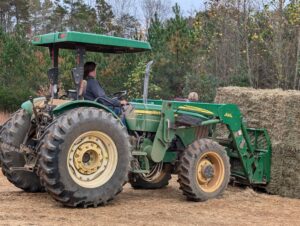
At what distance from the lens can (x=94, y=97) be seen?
26.3 feet

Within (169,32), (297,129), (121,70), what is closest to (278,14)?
(169,32)

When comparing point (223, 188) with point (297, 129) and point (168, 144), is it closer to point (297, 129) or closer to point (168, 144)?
point (168, 144)

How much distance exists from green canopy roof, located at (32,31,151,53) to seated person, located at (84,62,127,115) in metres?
0.34

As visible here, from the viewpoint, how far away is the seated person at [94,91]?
7.96m

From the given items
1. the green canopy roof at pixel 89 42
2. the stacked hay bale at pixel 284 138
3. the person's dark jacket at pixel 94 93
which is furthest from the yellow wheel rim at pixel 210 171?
the green canopy roof at pixel 89 42

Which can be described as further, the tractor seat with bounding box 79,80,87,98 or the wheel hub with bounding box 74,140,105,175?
the tractor seat with bounding box 79,80,87,98

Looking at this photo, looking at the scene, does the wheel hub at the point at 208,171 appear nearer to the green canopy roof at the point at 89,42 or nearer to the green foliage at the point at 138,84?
the green canopy roof at the point at 89,42

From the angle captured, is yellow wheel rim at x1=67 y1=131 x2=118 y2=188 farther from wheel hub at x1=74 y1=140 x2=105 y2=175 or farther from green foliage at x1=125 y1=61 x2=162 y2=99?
green foliage at x1=125 y1=61 x2=162 y2=99

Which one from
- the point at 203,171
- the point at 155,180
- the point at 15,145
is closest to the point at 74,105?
the point at 15,145

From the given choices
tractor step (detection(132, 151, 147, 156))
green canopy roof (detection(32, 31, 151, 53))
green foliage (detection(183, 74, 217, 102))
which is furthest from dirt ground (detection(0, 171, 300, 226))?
green foliage (detection(183, 74, 217, 102))

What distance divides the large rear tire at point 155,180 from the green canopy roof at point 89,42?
6.85 feet

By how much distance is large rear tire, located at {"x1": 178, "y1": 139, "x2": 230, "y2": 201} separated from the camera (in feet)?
27.4

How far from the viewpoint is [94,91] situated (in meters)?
7.97

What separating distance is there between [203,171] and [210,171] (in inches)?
5.5
